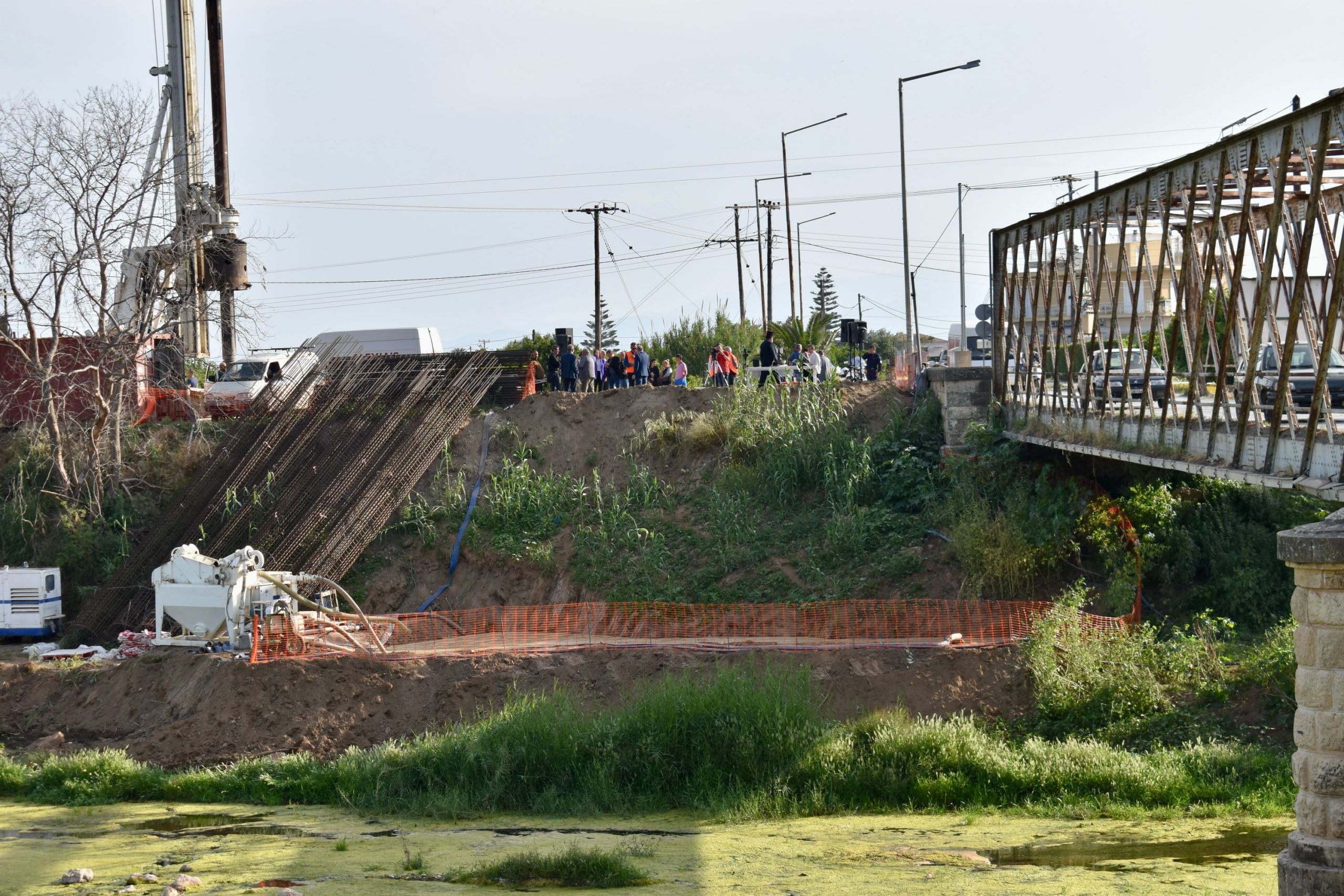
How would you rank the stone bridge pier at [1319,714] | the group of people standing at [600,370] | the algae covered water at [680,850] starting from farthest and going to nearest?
the group of people standing at [600,370]
the algae covered water at [680,850]
the stone bridge pier at [1319,714]

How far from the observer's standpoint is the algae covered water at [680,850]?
1185 centimetres

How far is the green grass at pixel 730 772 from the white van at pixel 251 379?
15.8 m

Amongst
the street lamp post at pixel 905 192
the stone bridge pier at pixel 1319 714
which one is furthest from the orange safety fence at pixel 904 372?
the stone bridge pier at pixel 1319 714

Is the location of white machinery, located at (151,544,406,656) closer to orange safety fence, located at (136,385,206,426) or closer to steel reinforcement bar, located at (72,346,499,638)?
steel reinforcement bar, located at (72,346,499,638)

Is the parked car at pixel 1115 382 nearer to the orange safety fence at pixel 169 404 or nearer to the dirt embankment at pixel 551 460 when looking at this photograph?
the dirt embankment at pixel 551 460

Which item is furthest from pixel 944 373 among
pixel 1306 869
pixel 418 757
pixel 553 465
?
pixel 1306 869

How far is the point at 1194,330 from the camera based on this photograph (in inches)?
707

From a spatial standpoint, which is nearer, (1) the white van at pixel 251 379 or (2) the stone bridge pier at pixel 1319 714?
(2) the stone bridge pier at pixel 1319 714

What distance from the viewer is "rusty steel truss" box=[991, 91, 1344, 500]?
13.9m

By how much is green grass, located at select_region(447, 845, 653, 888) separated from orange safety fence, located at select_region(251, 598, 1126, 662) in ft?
24.1

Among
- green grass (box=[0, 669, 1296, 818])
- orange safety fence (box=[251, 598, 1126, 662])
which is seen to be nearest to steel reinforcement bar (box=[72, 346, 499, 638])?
orange safety fence (box=[251, 598, 1126, 662])

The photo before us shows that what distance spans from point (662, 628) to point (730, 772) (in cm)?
668

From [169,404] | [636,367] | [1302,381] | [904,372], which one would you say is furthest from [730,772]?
[169,404]

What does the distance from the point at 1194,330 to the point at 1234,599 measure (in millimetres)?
5719
